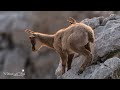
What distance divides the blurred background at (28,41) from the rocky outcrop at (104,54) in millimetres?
9407

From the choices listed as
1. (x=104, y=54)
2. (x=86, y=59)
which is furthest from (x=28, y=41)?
(x=86, y=59)

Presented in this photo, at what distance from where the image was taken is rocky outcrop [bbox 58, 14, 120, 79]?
48.5ft

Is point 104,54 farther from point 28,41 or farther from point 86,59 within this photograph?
point 28,41

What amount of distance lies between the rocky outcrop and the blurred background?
30.9 ft

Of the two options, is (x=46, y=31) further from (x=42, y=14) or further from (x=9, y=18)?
(x=9, y=18)

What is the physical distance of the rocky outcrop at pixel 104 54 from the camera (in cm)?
1477

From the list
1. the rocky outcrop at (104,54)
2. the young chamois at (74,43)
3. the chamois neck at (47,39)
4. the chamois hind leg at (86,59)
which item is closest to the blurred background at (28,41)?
the chamois neck at (47,39)

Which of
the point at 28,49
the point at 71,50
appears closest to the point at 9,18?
the point at 28,49

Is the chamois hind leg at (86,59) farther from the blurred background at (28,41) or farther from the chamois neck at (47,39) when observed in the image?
the blurred background at (28,41)

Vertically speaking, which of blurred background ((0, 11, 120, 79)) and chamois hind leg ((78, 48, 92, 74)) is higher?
chamois hind leg ((78, 48, 92, 74))

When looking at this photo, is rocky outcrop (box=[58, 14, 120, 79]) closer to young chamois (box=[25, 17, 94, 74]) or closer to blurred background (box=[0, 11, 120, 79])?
young chamois (box=[25, 17, 94, 74])

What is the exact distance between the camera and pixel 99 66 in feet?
51.4

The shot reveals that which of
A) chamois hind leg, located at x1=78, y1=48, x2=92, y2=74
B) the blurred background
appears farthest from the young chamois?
the blurred background

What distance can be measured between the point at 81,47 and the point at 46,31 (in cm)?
1312
